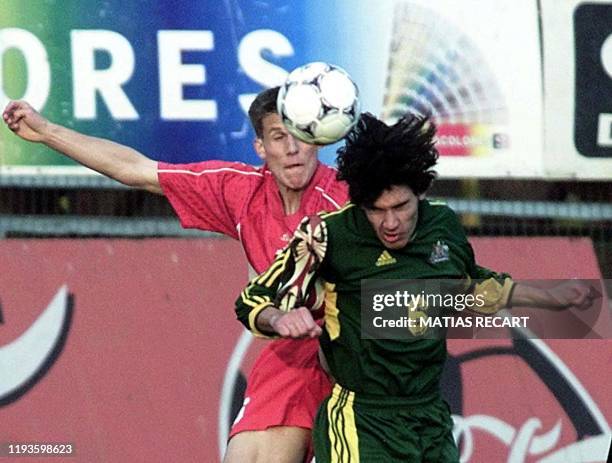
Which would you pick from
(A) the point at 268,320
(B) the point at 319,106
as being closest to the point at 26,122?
(B) the point at 319,106

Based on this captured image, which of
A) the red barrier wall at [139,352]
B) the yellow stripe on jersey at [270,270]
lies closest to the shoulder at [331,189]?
the yellow stripe on jersey at [270,270]

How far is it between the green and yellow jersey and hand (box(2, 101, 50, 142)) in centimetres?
136

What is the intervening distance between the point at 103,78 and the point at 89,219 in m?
0.75

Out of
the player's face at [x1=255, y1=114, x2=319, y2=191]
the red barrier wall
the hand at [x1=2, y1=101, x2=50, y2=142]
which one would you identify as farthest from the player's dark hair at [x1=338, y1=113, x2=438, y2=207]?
the red barrier wall

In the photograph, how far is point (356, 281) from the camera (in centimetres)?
567

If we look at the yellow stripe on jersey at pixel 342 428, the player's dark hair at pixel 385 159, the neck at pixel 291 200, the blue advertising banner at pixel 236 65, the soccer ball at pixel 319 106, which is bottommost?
the yellow stripe on jersey at pixel 342 428

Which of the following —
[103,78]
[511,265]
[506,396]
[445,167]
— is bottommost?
[506,396]

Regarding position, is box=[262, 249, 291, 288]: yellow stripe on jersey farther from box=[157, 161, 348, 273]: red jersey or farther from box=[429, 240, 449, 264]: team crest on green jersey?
box=[157, 161, 348, 273]: red jersey

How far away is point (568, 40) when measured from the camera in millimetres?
8250

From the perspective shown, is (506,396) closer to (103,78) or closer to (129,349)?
(129,349)

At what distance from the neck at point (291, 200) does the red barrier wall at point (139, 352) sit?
71.2 inches

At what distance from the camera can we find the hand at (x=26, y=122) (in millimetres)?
6539

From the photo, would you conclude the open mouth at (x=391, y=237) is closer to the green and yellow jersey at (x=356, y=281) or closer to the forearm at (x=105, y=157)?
the green and yellow jersey at (x=356, y=281)

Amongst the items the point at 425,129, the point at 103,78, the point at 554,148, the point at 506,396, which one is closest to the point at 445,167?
the point at 554,148
